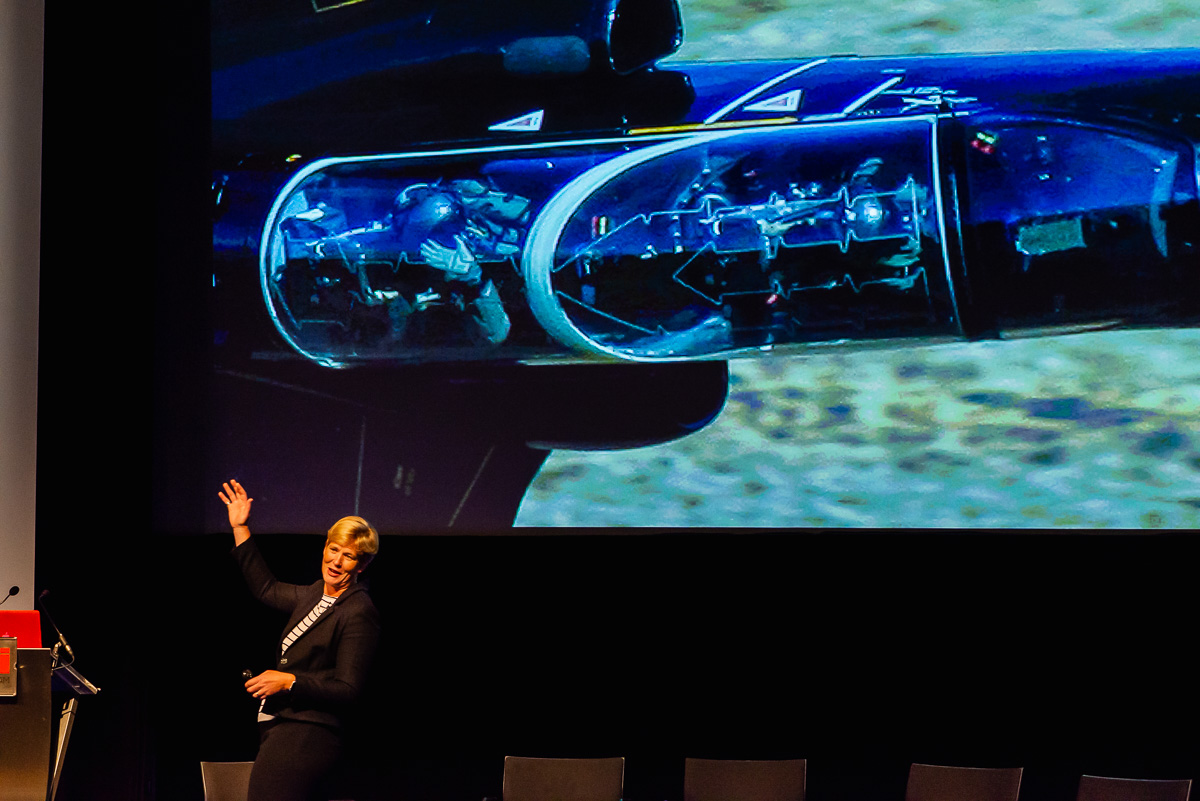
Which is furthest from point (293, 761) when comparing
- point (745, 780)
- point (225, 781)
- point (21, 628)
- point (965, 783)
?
point (965, 783)

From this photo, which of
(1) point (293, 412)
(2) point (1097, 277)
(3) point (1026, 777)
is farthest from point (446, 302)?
(3) point (1026, 777)

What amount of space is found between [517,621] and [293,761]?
60.9 inches

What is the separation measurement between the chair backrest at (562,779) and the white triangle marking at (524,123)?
244 centimetres

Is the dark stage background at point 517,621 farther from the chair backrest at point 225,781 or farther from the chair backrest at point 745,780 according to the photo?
the chair backrest at point 225,781

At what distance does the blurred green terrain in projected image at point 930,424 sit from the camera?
441 cm

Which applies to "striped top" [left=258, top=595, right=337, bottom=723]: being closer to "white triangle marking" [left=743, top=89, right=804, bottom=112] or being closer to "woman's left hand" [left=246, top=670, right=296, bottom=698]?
"woman's left hand" [left=246, top=670, right=296, bottom=698]

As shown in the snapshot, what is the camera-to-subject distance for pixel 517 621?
15.3 feet

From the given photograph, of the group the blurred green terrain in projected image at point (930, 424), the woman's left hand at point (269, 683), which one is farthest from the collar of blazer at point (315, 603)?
the blurred green terrain in projected image at point (930, 424)

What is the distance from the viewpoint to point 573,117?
4648 mm

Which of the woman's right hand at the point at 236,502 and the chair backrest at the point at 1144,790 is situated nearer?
the chair backrest at the point at 1144,790

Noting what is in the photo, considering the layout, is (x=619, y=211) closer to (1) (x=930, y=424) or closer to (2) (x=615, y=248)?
(2) (x=615, y=248)

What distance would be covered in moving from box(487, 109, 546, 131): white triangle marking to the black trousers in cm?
250

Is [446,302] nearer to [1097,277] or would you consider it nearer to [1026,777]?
[1097,277]

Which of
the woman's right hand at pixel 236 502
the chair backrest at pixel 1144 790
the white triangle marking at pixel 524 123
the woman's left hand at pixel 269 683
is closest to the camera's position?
the woman's left hand at pixel 269 683
